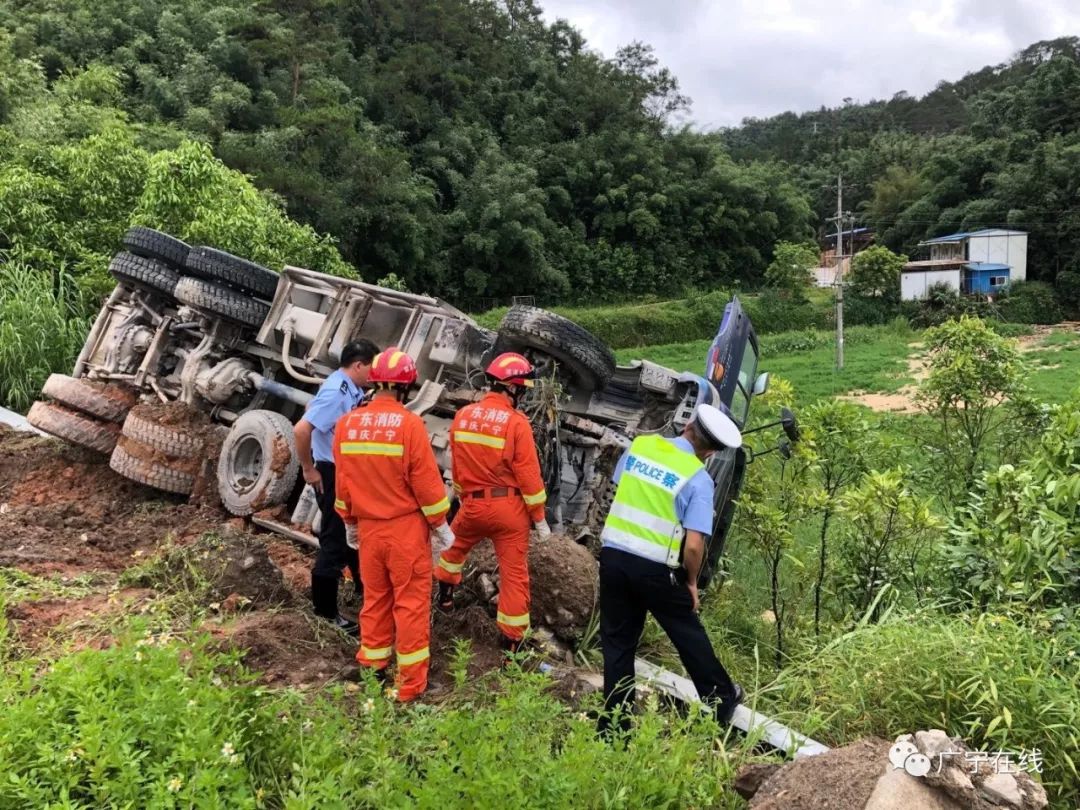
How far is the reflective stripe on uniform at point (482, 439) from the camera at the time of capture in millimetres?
3957

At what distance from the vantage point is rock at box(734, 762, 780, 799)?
Answer: 273cm

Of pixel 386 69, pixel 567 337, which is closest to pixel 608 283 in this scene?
pixel 386 69

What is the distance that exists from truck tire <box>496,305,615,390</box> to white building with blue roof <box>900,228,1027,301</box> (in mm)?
39842

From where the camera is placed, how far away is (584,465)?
5230mm

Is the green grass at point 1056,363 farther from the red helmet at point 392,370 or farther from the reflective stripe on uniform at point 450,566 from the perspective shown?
the red helmet at point 392,370

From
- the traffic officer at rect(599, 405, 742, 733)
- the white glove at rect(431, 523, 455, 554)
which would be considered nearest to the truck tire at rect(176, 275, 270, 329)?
the white glove at rect(431, 523, 455, 554)

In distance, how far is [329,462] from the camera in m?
4.34

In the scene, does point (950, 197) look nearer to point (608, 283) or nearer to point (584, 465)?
point (608, 283)

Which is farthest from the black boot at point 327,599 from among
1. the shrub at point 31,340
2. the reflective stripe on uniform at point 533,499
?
the shrub at point 31,340

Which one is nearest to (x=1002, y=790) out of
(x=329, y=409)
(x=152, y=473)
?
(x=329, y=409)

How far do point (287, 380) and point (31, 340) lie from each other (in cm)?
428

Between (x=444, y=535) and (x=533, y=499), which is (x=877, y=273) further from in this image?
(x=444, y=535)

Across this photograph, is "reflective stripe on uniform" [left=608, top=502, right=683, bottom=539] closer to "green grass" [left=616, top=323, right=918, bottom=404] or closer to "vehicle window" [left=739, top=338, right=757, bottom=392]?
"vehicle window" [left=739, top=338, right=757, bottom=392]

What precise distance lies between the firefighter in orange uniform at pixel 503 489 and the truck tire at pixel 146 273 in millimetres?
3666
